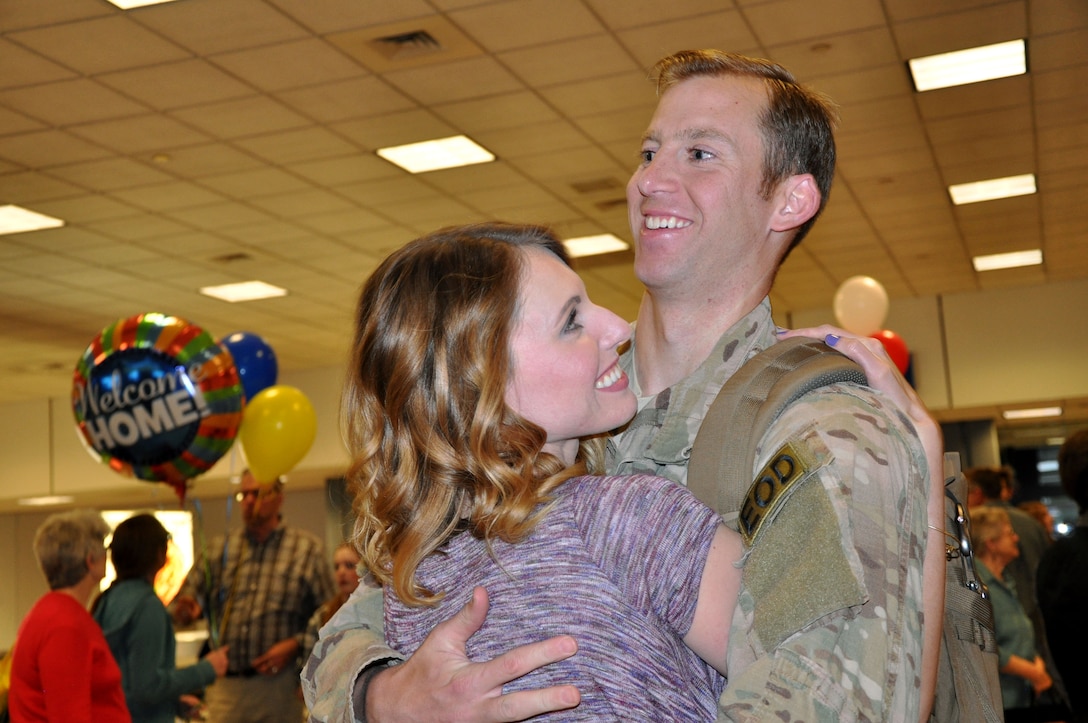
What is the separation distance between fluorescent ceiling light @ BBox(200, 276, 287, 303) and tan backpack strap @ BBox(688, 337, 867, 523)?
8.92 metres

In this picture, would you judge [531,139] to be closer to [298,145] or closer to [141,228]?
[298,145]

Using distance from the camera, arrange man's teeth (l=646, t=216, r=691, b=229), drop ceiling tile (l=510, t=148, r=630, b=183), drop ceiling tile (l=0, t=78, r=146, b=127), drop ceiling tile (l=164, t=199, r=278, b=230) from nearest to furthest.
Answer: man's teeth (l=646, t=216, r=691, b=229)
drop ceiling tile (l=0, t=78, r=146, b=127)
drop ceiling tile (l=510, t=148, r=630, b=183)
drop ceiling tile (l=164, t=199, r=278, b=230)

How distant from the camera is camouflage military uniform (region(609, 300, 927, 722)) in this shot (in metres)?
1.08

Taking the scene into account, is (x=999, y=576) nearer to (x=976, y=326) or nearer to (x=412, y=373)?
(x=412, y=373)

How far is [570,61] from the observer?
5777mm

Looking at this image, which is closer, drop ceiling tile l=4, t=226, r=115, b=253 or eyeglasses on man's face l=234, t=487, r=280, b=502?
eyeglasses on man's face l=234, t=487, r=280, b=502

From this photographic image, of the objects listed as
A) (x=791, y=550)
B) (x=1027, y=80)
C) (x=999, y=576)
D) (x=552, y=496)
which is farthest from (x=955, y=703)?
(x=1027, y=80)

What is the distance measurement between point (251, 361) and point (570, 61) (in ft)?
8.09

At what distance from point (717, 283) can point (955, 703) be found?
67 centimetres

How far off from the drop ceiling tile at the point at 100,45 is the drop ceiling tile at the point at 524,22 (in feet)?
4.50

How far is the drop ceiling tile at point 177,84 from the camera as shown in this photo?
5.61m

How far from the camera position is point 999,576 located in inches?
204

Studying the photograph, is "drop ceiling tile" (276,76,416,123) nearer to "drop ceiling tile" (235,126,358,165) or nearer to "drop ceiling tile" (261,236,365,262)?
"drop ceiling tile" (235,126,358,165)

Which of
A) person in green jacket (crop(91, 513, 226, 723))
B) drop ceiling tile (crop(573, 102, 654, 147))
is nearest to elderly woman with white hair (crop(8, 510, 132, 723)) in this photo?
person in green jacket (crop(91, 513, 226, 723))
